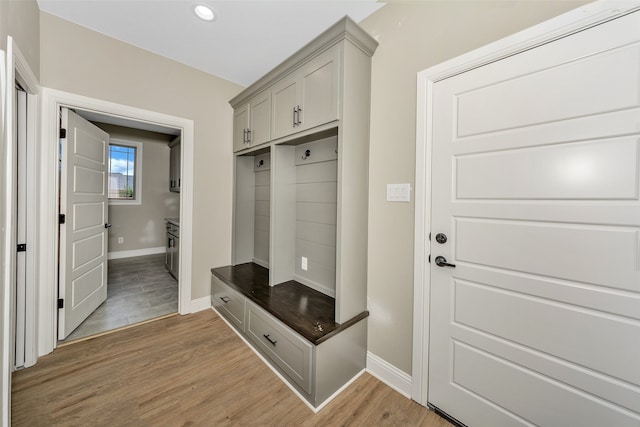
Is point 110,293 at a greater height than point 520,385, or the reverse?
point 520,385

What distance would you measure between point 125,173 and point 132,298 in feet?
10.8

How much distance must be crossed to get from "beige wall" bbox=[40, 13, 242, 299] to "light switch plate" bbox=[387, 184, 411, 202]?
2.03m

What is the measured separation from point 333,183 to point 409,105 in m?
0.81

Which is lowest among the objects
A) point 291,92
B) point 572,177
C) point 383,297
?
point 383,297

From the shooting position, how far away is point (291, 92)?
78.4 inches

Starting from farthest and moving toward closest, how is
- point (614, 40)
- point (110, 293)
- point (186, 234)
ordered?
1. point (110, 293)
2. point (186, 234)
3. point (614, 40)

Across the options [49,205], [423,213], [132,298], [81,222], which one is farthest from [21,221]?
[423,213]

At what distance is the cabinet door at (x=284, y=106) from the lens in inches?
77.3

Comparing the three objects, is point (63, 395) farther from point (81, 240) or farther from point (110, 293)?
point (110, 293)

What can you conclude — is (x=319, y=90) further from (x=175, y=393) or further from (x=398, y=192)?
(x=175, y=393)

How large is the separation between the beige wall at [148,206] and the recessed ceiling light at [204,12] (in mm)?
4046

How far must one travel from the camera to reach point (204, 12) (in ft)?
6.12

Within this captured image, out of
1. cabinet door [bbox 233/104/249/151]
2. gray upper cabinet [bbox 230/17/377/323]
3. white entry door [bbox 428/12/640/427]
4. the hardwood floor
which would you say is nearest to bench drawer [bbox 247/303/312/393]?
the hardwood floor

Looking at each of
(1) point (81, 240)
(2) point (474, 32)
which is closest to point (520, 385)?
(2) point (474, 32)
